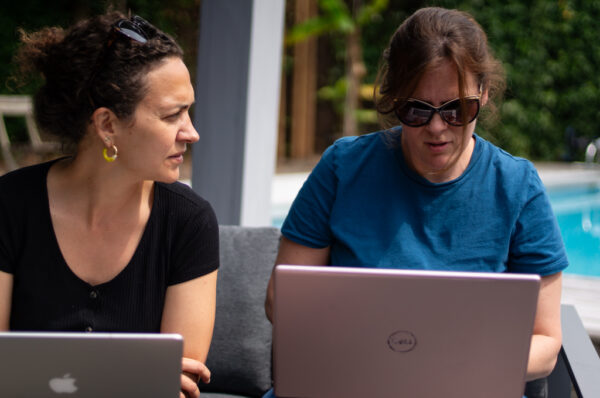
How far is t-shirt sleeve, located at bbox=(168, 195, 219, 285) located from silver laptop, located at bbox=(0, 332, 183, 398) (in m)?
0.55

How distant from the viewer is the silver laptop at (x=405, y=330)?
1028mm

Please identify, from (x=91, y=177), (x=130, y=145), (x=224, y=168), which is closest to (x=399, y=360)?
(x=130, y=145)

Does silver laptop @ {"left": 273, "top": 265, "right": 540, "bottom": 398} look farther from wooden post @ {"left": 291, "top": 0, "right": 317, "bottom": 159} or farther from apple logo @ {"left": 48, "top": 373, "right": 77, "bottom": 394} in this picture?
wooden post @ {"left": 291, "top": 0, "right": 317, "bottom": 159}

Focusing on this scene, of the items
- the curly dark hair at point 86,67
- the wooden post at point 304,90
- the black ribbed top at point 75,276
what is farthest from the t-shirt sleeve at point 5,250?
the wooden post at point 304,90

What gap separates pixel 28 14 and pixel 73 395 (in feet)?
28.7

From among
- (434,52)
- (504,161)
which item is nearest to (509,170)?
(504,161)

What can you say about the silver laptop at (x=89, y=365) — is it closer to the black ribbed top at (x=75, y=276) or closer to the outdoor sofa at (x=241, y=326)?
the black ribbed top at (x=75, y=276)

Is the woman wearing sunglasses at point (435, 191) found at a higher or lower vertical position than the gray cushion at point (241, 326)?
higher

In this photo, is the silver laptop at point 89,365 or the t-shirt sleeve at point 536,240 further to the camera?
the t-shirt sleeve at point 536,240

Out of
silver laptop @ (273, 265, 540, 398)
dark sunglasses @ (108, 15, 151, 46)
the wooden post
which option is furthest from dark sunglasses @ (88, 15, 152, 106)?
the wooden post

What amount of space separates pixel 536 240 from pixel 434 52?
509 mm

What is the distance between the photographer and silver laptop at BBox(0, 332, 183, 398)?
99 centimetres

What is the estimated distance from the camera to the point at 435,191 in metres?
1.60

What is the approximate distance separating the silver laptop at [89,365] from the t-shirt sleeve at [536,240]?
0.90 meters
